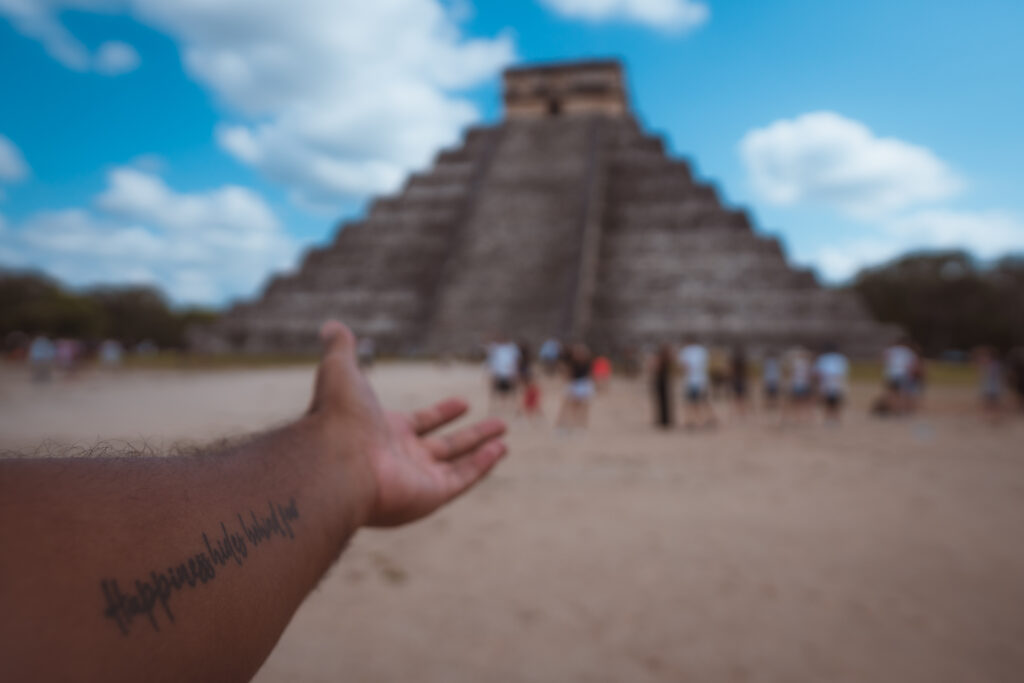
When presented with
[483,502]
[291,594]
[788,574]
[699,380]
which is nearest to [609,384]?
[699,380]

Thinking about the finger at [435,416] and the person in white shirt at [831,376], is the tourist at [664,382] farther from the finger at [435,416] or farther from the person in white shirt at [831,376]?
the finger at [435,416]

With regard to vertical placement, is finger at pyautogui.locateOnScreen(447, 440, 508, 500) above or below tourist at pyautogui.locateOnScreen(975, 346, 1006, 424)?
above

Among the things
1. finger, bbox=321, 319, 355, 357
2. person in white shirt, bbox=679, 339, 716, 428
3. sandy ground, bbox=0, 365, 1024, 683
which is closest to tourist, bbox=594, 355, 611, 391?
person in white shirt, bbox=679, 339, 716, 428

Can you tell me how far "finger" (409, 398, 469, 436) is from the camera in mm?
2172

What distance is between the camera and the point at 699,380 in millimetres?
8922

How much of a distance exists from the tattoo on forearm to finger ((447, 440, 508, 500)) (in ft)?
2.35

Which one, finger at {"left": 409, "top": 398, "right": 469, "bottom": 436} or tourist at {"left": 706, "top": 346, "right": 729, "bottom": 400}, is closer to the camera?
finger at {"left": 409, "top": 398, "right": 469, "bottom": 436}

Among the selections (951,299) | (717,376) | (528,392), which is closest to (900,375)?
(717,376)

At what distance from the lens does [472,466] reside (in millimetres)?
2119

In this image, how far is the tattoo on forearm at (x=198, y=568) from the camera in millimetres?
808

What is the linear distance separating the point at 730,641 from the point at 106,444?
266 centimetres

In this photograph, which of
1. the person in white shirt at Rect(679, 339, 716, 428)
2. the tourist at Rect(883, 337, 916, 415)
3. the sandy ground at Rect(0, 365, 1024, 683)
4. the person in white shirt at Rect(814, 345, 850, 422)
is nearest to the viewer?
the sandy ground at Rect(0, 365, 1024, 683)

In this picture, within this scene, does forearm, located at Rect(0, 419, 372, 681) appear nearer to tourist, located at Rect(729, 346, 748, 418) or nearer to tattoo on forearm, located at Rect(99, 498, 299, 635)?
tattoo on forearm, located at Rect(99, 498, 299, 635)

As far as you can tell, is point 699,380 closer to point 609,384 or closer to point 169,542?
point 609,384
